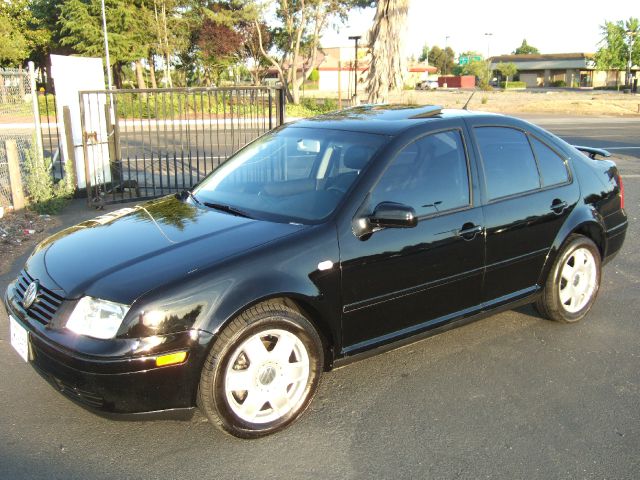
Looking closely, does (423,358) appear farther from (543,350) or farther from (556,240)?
(556,240)

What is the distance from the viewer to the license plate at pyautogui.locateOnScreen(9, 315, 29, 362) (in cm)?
321

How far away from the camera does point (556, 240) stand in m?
4.46

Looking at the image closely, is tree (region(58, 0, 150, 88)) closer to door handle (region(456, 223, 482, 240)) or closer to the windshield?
the windshield

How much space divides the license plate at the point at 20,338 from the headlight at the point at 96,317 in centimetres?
41

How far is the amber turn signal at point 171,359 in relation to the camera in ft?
9.46

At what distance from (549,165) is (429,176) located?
121 cm

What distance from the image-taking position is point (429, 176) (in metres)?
3.87

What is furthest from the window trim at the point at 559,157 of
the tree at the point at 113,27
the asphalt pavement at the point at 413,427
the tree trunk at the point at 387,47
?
the tree at the point at 113,27

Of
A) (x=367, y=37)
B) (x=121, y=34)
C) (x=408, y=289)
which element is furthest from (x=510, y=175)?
(x=121, y=34)

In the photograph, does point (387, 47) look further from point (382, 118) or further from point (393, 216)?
point (393, 216)

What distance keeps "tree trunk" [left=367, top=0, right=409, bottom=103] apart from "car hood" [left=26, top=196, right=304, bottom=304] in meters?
13.3

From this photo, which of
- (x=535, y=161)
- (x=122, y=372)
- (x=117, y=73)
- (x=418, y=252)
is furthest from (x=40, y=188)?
(x=117, y=73)

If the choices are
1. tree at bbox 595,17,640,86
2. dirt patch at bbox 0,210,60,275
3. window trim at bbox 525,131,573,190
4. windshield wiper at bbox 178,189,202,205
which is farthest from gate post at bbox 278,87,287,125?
tree at bbox 595,17,640,86

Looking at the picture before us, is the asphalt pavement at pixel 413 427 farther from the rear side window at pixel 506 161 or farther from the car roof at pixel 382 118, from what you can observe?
the car roof at pixel 382 118
